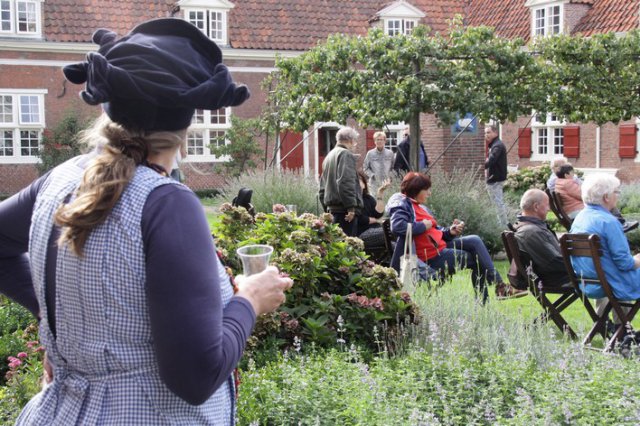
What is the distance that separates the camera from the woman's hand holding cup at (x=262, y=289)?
195 centimetres

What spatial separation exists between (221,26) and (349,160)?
18.7 m

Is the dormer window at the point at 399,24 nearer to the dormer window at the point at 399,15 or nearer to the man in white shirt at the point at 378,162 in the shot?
the dormer window at the point at 399,15

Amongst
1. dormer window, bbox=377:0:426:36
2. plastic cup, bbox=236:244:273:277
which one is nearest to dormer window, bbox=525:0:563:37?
dormer window, bbox=377:0:426:36

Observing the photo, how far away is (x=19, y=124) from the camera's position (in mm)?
25672

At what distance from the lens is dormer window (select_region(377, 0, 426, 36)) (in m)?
28.6

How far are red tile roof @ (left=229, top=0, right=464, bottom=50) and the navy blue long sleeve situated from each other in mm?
26121

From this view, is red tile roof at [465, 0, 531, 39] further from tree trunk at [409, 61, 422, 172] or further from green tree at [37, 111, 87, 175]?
tree trunk at [409, 61, 422, 172]

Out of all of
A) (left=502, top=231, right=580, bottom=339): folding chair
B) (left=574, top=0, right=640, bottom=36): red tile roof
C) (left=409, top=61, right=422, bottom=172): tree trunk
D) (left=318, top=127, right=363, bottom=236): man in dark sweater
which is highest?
(left=574, top=0, right=640, bottom=36): red tile roof

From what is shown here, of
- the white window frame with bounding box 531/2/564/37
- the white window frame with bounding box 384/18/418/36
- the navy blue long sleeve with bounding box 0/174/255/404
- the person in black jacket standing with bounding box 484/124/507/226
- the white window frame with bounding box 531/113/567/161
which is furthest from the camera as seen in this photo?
the white window frame with bounding box 384/18/418/36

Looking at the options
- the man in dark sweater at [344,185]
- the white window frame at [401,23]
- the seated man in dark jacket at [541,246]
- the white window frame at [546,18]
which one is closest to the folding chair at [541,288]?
the seated man in dark jacket at [541,246]

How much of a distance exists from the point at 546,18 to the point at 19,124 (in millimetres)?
17089

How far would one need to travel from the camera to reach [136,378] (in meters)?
1.75

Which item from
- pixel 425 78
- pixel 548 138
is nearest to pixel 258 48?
pixel 548 138

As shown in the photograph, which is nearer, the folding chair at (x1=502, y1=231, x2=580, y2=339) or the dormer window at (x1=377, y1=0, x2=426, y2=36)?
the folding chair at (x1=502, y1=231, x2=580, y2=339)
